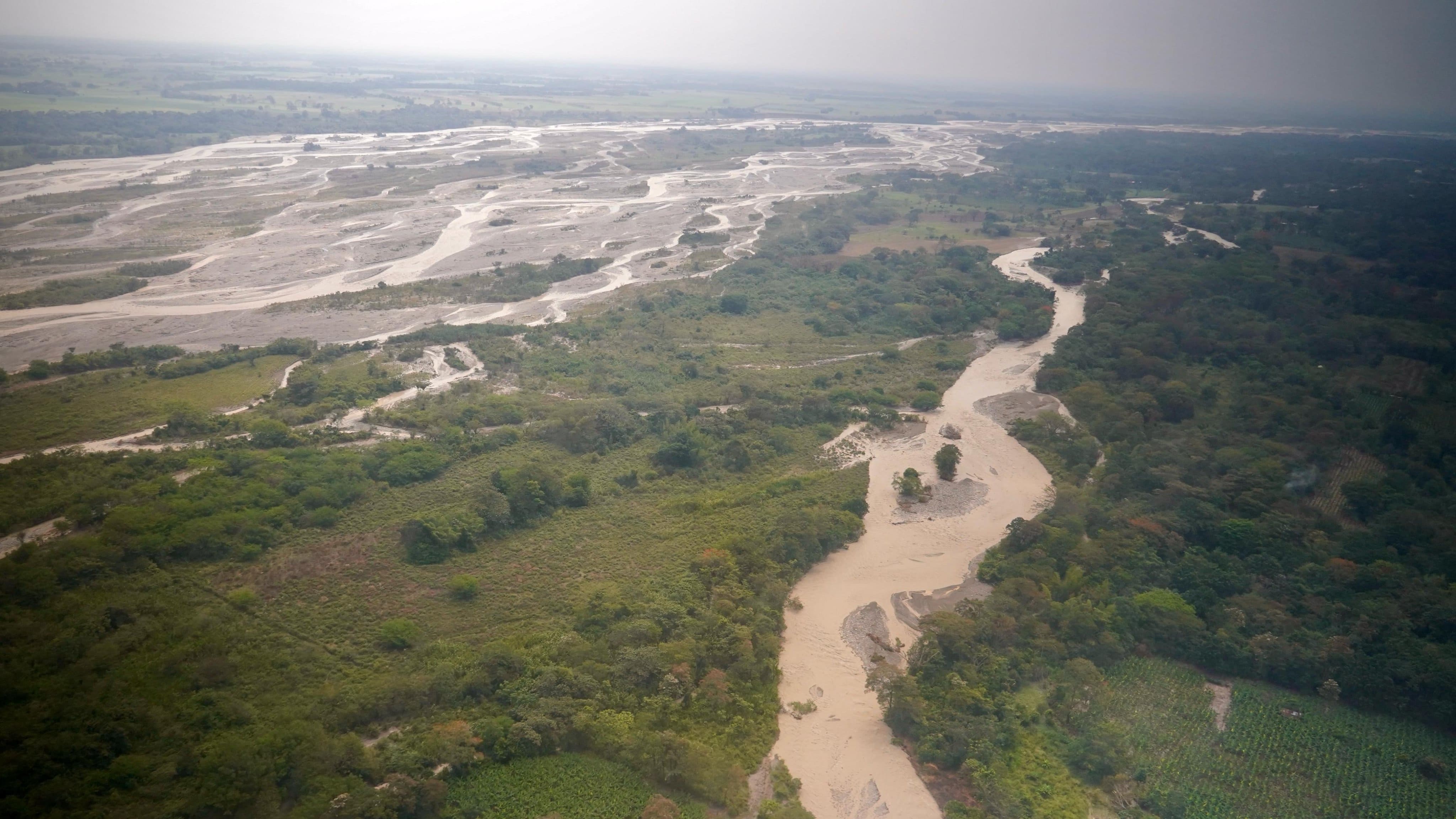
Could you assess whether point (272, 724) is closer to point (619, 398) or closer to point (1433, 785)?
point (619, 398)

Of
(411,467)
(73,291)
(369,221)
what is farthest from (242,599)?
(369,221)

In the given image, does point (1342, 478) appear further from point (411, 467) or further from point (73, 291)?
point (73, 291)

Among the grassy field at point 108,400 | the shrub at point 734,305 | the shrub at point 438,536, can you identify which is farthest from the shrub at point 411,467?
the shrub at point 734,305

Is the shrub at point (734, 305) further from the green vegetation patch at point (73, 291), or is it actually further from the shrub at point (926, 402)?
the green vegetation patch at point (73, 291)

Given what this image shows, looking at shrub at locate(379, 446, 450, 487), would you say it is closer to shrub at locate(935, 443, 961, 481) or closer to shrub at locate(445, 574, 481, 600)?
shrub at locate(445, 574, 481, 600)

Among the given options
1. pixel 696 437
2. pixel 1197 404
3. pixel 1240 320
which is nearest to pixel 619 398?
pixel 696 437

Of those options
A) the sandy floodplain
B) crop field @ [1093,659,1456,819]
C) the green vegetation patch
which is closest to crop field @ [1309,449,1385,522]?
crop field @ [1093,659,1456,819]
